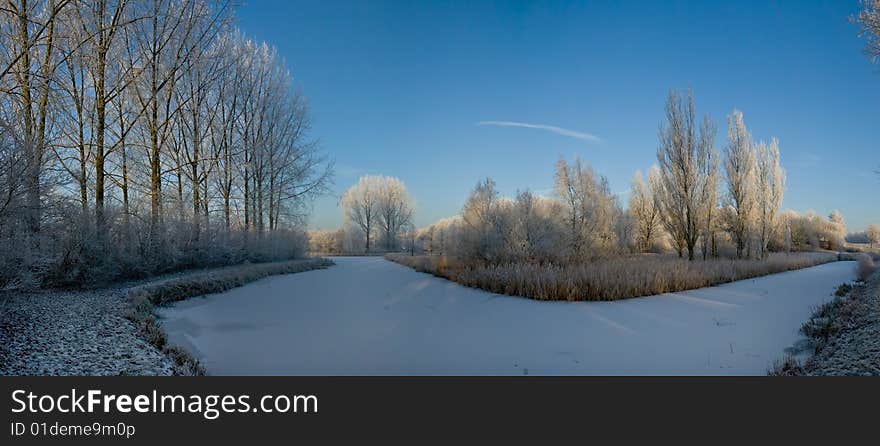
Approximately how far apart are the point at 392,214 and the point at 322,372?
3454 centimetres

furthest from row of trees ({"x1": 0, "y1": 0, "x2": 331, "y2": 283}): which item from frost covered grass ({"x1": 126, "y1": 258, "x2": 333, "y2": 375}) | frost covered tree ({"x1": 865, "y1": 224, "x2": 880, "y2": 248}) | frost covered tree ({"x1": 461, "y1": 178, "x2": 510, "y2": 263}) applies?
frost covered tree ({"x1": 865, "y1": 224, "x2": 880, "y2": 248})

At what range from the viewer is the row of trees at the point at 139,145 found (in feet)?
16.3

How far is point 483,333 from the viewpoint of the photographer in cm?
479

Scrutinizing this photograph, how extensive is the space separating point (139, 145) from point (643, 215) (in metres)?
26.8

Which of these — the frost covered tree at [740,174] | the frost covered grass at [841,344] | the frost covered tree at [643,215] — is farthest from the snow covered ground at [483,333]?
the frost covered tree at [643,215]

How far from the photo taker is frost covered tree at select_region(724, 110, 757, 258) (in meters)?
17.4

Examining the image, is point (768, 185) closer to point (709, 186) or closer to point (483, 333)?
point (709, 186)

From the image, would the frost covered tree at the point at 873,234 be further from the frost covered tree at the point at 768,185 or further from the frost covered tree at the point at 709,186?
the frost covered tree at the point at 709,186

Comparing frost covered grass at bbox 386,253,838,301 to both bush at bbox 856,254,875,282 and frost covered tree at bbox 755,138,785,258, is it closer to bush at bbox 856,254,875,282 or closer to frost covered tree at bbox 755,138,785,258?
bush at bbox 856,254,875,282

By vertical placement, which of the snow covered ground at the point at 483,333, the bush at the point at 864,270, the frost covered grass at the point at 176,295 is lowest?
the bush at the point at 864,270

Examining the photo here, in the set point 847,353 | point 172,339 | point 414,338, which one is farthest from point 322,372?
point 847,353

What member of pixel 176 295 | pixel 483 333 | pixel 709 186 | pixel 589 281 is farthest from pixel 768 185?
pixel 176 295

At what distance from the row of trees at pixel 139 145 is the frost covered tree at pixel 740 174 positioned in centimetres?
1828
